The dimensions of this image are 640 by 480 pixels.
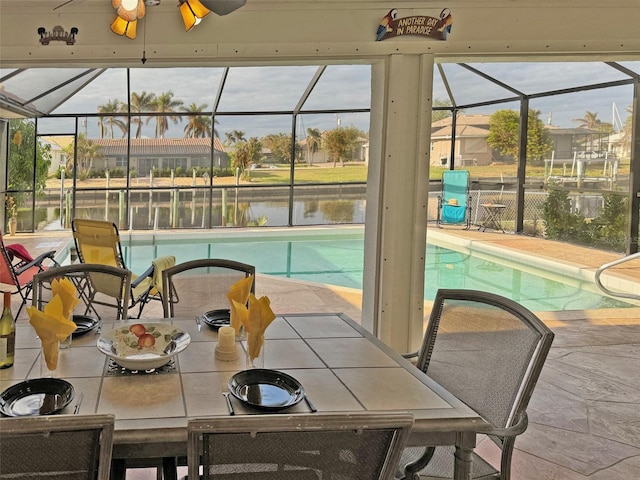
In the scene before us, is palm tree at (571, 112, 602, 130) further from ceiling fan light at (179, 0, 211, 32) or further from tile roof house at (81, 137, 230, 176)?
ceiling fan light at (179, 0, 211, 32)

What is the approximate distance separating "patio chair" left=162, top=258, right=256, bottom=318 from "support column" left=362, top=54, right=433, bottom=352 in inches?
55.4

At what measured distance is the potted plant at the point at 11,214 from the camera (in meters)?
9.01

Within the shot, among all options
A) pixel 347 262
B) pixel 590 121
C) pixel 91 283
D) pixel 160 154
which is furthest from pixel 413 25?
pixel 160 154

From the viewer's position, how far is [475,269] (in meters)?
8.39

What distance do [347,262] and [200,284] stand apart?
6148 millimetres

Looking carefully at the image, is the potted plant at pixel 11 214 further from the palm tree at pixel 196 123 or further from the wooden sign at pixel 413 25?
the wooden sign at pixel 413 25

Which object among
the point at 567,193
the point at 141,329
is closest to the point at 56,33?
the point at 141,329

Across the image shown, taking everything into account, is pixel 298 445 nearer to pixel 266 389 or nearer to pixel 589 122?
pixel 266 389

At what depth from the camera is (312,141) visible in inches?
408

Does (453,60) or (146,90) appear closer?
(453,60)

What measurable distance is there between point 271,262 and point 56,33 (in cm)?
523

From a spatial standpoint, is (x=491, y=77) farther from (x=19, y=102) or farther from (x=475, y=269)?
(x=19, y=102)

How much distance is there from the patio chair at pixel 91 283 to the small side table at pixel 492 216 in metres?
8.49

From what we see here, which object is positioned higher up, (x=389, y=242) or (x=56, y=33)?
(x=56, y=33)
